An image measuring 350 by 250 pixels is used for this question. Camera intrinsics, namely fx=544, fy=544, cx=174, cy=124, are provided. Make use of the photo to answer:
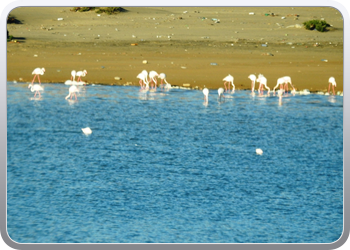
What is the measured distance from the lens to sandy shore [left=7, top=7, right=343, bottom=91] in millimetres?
16375

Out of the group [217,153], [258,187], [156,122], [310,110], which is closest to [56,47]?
[156,122]

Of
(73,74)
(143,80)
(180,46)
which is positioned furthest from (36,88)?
(180,46)

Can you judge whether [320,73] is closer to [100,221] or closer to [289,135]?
[289,135]

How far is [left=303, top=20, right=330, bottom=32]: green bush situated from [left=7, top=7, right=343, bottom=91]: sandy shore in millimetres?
210

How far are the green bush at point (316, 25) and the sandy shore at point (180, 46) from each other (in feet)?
0.69

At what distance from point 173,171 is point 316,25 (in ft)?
45.1

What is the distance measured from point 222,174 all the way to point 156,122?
12.1ft

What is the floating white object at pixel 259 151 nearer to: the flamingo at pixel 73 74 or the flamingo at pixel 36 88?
the flamingo at pixel 36 88

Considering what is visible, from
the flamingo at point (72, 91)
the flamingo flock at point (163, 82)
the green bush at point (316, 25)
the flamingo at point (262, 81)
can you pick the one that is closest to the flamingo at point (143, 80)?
the flamingo flock at point (163, 82)

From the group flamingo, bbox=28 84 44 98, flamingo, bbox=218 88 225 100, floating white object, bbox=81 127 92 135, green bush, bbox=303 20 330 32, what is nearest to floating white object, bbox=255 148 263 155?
floating white object, bbox=81 127 92 135

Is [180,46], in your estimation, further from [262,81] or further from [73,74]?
[262,81]

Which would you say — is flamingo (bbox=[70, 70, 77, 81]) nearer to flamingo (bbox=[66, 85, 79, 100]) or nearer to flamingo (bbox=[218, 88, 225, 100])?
flamingo (bbox=[66, 85, 79, 100])

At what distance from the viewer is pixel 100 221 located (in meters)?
6.44

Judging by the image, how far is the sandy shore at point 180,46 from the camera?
53.7 ft
